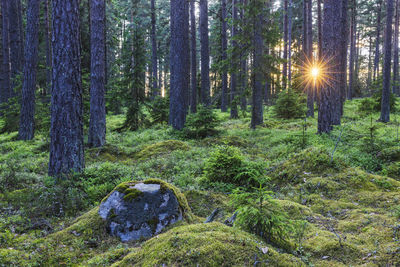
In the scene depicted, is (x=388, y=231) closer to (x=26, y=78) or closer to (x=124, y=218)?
(x=124, y=218)

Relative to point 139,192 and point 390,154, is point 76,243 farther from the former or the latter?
point 390,154

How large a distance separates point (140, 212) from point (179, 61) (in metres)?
10.5

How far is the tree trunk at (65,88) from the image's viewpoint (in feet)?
18.6

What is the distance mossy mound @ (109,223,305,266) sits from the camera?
232cm

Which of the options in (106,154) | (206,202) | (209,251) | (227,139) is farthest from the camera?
(227,139)

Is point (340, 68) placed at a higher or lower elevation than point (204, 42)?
lower

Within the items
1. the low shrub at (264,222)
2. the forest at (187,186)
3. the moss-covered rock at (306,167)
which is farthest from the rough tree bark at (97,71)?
the low shrub at (264,222)

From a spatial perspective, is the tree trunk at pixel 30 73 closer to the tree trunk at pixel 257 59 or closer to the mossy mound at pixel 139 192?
the tree trunk at pixel 257 59

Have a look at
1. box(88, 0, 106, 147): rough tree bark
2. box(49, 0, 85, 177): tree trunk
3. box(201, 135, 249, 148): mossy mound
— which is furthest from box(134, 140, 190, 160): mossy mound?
box(49, 0, 85, 177): tree trunk

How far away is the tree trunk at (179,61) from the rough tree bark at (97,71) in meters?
4.11

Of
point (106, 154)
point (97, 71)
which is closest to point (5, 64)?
point (97, 71)

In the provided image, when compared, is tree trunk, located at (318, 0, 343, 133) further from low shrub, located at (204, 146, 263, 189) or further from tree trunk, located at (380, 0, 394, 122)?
low shrub, located at (204, 146, 263, 189)

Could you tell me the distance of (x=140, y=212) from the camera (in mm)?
3773

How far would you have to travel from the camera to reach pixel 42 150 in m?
9.62
